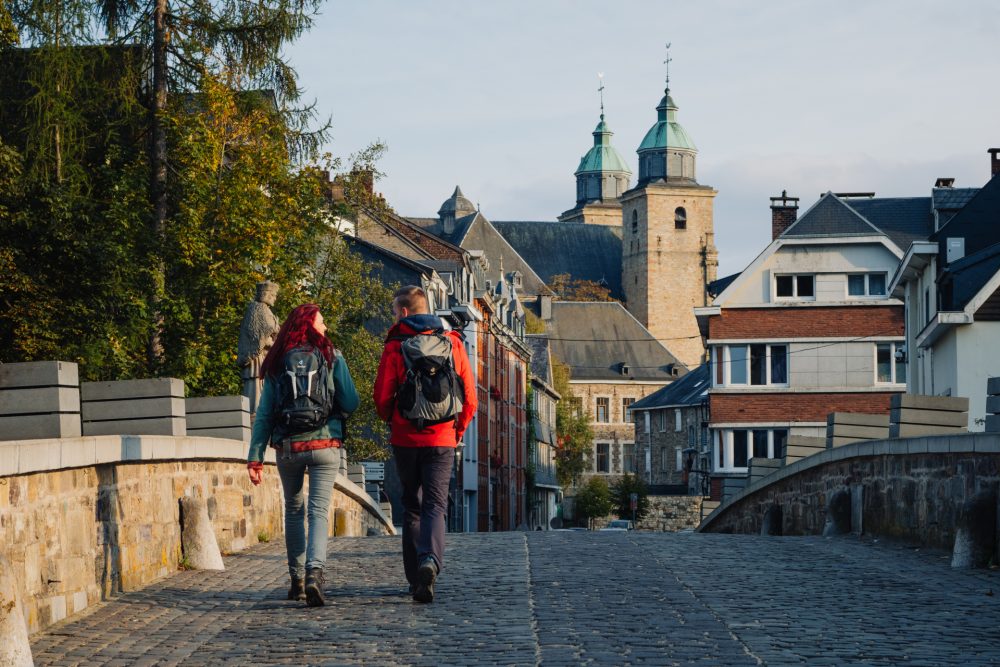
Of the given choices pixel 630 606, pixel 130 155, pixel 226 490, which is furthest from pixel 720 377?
pixel 630 606

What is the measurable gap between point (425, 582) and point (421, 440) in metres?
0.82

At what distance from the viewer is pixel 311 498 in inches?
366

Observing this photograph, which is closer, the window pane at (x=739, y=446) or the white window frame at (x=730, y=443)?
the white window frame at (x=730, y=443)

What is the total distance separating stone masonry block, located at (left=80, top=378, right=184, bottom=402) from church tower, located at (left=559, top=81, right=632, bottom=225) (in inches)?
6445

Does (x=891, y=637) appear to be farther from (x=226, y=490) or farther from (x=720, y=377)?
(x=720, y=377)

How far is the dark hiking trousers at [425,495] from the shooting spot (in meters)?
9.16

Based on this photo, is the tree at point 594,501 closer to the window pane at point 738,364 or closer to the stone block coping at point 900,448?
the window pane at point 738,364

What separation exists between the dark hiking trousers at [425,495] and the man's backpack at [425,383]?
22 centimetres

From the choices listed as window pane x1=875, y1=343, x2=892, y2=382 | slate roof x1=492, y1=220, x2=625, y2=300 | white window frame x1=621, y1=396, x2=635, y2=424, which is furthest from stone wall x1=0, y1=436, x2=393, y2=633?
slate roof x1=492, y1=220, x2=625, y2=300

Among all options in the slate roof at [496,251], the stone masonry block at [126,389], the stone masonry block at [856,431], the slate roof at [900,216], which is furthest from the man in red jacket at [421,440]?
the slate roof at [496,251]

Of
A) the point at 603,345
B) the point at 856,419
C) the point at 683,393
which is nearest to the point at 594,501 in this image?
the point at 683,393

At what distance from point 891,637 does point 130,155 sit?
1968cm

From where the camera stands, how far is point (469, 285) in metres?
56.8

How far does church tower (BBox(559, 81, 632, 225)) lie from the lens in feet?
573
